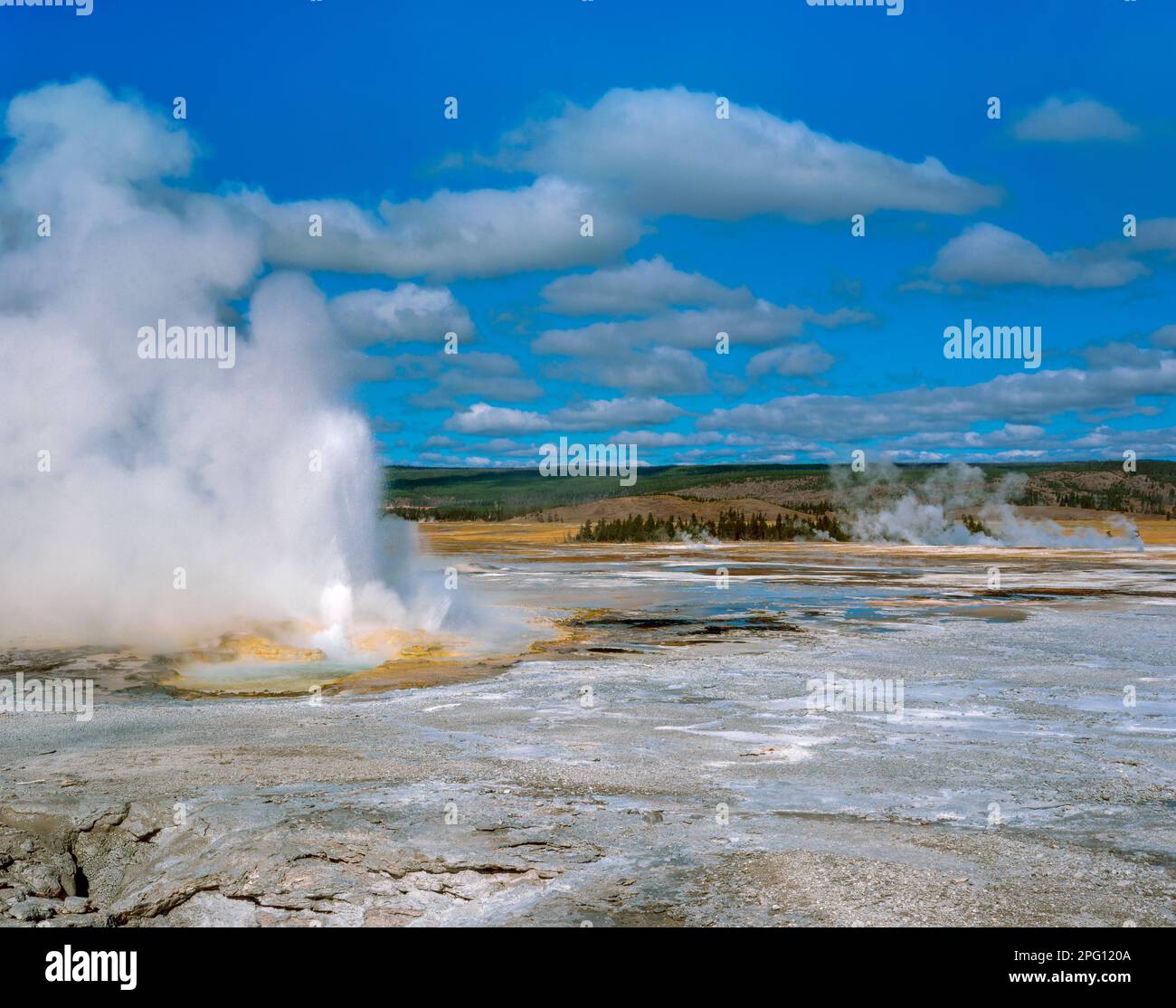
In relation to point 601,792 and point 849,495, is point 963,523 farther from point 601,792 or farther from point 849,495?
point 601,792

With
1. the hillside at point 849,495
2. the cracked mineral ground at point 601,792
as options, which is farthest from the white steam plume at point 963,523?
the cracked mineral ground at point 601,792

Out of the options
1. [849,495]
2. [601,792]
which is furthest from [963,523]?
[601,792]

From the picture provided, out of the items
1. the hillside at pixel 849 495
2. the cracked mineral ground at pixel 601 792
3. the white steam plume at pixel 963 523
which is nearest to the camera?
the cracked mineral ground at pixel 601 792

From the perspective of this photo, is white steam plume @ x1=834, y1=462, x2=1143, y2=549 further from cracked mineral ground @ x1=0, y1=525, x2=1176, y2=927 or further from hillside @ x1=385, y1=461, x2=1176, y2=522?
cracked mineral ground @ x1=0, y1=525, x2=1176, y2=927

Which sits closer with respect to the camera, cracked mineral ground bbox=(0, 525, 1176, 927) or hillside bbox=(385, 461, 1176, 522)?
cracked mineral ground bbox=(0, 525, 1176, 927)

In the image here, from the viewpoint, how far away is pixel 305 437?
835 inches

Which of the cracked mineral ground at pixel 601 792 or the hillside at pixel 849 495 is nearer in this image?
the cracked mineral ground at pixel 601 792

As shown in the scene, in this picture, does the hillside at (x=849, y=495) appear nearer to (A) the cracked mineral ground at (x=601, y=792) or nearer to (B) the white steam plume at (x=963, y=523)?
(B) the white steam plume at (x=963, y=523)

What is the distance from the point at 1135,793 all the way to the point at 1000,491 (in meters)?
107

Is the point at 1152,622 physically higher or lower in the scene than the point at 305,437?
lower

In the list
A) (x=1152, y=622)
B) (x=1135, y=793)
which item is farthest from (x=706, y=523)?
(x=1135, y=793)

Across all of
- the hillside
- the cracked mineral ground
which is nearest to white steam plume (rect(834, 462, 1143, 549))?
the hillside

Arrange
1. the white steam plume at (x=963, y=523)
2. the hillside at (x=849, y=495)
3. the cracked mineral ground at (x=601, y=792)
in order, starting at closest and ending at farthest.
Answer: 1. the cracked mineral ground at (x=601, y=792)
2. the white steam plume at (x=963, y=523)
3. the hillside at (x=849, y=495)
